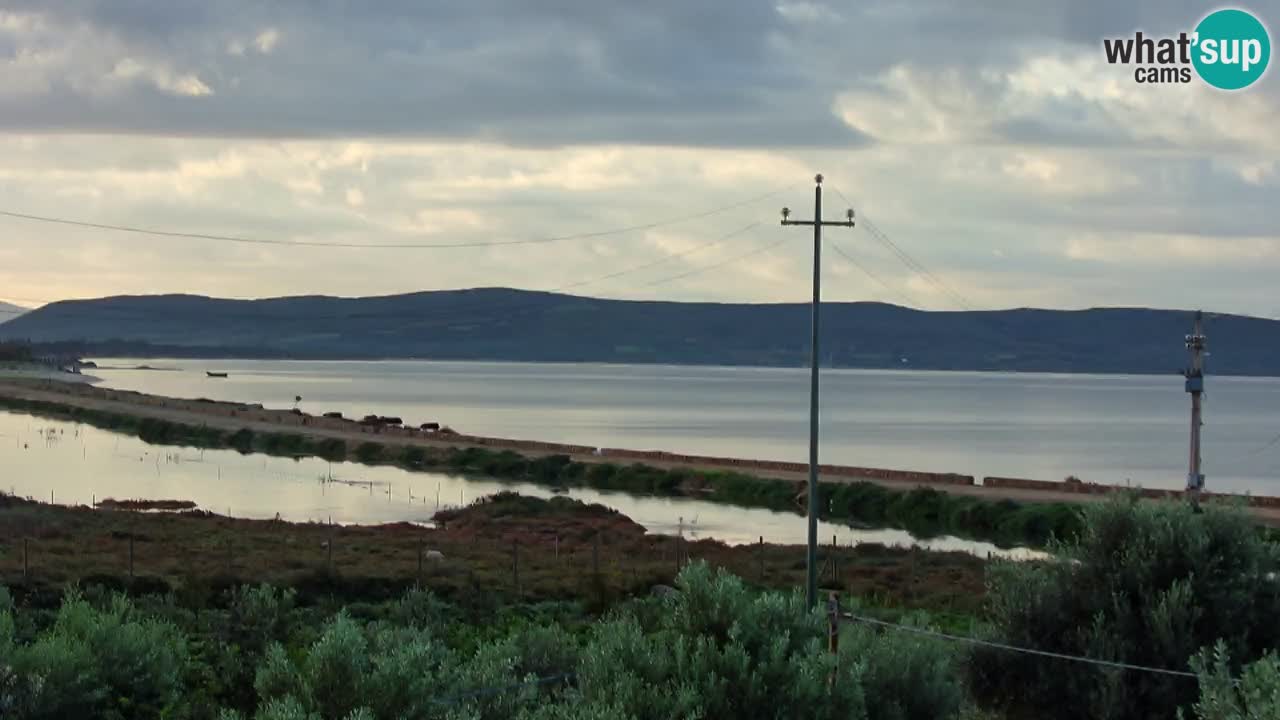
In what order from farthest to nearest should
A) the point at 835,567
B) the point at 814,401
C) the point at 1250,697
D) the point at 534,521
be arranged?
the point at 534,521 < the point at 835,567 < the point at 814,401 < the point at 1250,697

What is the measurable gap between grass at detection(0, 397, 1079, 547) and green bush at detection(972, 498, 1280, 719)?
77.4 ft

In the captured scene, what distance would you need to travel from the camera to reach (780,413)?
19338cm

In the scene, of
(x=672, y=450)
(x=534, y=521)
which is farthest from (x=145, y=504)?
(x=672, y=450)

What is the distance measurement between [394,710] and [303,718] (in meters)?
1.26

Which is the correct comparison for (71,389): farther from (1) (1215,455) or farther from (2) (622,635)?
(2) (622,635)

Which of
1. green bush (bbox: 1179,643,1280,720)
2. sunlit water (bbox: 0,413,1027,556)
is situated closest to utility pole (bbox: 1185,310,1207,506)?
sunlit water (bbox: 0,413,1027,556)

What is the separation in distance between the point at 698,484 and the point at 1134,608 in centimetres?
6394

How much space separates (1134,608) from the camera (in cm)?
1772

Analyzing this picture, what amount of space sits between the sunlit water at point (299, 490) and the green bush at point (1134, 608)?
126 feet

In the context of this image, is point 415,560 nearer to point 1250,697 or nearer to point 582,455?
point 1250,697

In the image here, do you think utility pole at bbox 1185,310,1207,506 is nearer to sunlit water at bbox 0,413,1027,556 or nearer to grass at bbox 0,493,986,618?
sunlit water at bbox 0,413,1027,556

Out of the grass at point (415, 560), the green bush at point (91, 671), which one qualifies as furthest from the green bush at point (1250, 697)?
the grass at point (415, 560)

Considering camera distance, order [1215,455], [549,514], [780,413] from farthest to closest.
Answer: [780,413] → [1215,455] → [549,514]

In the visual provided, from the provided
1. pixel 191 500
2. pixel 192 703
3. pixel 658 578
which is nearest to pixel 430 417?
pixel 191 500
